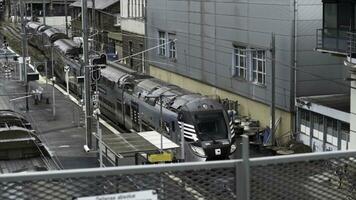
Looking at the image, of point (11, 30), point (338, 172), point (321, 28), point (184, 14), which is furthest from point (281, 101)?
point (11, 30)

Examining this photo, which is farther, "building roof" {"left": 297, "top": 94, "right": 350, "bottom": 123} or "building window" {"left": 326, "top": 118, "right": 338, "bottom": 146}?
"building window" {"left": 326, "top": 118, "right": 338, "bottom": 146}

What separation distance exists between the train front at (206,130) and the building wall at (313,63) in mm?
6131

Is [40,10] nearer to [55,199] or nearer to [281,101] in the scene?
[281,101]

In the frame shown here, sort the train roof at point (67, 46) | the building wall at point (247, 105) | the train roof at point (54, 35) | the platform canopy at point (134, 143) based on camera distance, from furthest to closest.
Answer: the train roof at point (54, 35) → the train roof at point (67, 46) → the building wall at point (247, 105) → the platform canopy at point (134, 143)

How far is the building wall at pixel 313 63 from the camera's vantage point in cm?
2486

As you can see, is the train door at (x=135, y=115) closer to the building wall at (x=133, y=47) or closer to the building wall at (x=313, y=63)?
the building wall at (x=313, y=63)

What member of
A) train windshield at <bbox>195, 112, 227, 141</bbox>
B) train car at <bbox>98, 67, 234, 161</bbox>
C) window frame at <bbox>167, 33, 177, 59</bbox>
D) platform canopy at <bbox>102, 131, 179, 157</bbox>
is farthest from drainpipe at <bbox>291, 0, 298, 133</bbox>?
window frame at <bbox>167, 33, 177, 59</bbox>

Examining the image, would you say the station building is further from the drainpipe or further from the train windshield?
the train windshield

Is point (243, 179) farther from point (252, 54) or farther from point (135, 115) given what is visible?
point (252, 54)

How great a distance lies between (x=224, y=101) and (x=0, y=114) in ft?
43.1

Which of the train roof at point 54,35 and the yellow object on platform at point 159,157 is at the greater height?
the train roof at point 54,35

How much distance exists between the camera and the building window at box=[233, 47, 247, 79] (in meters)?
29.3

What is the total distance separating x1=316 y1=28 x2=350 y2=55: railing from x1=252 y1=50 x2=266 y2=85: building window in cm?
444

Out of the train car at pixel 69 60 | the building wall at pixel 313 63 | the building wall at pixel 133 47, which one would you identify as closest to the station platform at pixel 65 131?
the train car at pixel 69 60
